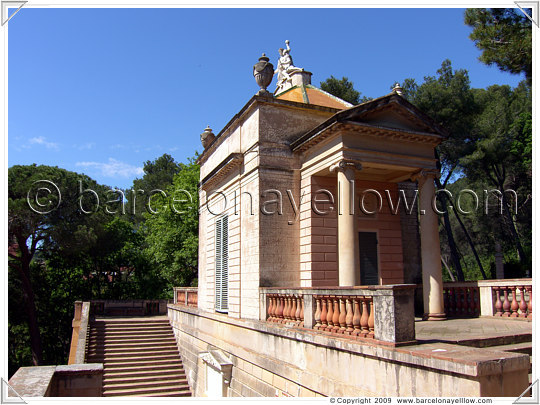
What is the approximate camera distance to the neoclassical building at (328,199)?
10.5m

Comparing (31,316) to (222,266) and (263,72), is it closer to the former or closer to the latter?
(222,266)

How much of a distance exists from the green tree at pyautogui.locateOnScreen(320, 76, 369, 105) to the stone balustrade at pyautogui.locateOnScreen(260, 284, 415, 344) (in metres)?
21.5

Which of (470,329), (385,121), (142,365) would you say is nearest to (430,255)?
(470,329)

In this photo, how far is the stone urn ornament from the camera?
1182 centimetres

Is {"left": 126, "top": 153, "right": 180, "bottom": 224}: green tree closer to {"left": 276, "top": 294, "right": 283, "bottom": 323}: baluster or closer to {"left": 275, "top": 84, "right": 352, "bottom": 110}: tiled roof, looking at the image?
{"left": 275, "top": 84, "right": 352, "bottom": 110}: tiled roof

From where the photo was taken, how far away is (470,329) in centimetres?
859

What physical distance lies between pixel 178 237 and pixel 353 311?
22.7 meters

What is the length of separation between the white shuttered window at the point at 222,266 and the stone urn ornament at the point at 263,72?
420 centimetres

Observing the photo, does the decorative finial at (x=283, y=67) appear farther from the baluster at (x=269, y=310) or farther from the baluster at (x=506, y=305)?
the baluster at (x=506, y=305)

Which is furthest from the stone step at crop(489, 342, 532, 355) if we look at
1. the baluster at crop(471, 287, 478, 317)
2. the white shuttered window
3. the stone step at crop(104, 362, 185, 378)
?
the stone step at crop(104, 362, 185, 378)

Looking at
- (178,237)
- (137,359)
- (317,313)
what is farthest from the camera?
(178,237)
